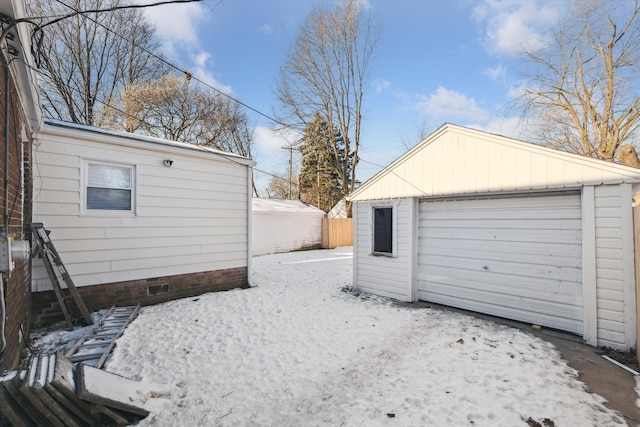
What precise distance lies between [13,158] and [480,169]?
6.55 m

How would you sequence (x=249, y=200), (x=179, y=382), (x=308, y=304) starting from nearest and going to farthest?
(x=179, y=382) → (x=308, y=304) → (x=249, y=200)

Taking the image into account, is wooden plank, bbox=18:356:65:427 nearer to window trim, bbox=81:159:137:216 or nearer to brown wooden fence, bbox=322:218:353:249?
window trim, bbox=81:159:137:216

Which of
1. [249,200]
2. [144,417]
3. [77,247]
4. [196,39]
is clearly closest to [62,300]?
[77,247]

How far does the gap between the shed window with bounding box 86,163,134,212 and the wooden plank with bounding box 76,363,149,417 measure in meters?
3.71

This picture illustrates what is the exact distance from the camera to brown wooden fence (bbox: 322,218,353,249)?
1741 cm

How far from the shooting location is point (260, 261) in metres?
12.4

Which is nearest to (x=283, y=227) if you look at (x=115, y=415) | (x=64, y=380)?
(x=115, y=415)

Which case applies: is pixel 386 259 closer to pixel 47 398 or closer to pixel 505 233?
pixel 505 233

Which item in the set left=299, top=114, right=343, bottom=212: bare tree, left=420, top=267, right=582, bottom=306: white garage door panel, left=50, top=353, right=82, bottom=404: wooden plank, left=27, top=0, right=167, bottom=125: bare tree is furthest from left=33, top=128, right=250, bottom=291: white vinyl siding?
left=299, top=114, right=343, bottom=212: bare tree

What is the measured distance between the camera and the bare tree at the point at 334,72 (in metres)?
18.4

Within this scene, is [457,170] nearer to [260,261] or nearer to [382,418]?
[382,418]

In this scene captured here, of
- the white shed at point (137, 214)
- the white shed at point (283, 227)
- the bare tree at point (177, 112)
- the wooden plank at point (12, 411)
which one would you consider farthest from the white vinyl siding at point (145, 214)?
the bare tree at point (177, 112)

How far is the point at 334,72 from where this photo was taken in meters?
19.5

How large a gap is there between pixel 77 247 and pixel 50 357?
10.9ft
